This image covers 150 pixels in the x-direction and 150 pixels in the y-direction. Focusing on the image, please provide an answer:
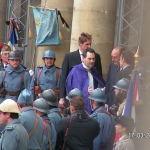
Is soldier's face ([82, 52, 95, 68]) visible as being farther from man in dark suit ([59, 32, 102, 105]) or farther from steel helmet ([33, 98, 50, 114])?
steel helmet ([33, 98, 50, 114])

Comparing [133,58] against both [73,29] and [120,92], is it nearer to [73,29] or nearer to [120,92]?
[120,92]

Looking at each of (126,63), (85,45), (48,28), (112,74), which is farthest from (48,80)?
(126,63)

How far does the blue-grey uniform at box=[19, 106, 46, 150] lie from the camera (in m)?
10.2

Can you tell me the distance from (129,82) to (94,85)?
168 centimetres

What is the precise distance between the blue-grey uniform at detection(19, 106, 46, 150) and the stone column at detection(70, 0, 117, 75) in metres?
4.68

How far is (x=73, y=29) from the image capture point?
49.1 ft

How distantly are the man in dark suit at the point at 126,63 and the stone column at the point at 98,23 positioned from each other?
300 cm

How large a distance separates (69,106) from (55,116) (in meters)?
0.42

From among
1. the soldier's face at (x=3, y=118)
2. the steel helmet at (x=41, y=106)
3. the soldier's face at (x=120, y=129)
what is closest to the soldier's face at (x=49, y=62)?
the steel helmet at (x=41, y=106)

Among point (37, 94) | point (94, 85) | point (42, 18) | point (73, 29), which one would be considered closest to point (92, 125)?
point (94, 85)

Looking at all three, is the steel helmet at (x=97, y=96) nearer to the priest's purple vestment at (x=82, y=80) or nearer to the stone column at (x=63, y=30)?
the priest's purple vestment at (x=82, y=80)

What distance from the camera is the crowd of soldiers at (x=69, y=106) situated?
995 cm

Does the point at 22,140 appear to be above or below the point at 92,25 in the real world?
below

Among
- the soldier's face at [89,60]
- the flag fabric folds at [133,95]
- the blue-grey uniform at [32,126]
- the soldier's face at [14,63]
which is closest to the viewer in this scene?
the blue-grey uniform at [32,126]
